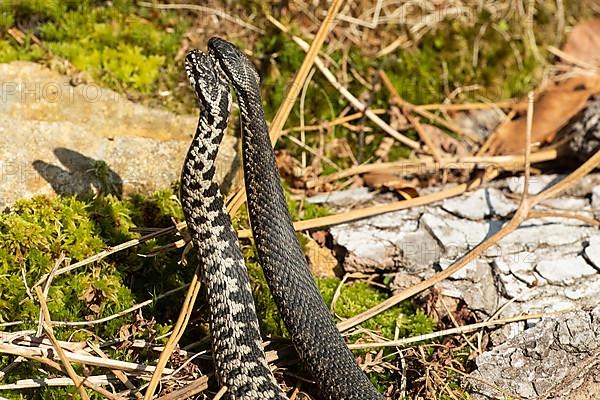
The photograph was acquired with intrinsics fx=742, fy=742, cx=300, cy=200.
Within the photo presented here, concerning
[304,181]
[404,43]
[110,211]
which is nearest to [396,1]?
[404,43]

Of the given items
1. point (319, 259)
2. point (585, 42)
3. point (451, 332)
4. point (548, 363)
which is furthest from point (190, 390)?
point (585, 42)

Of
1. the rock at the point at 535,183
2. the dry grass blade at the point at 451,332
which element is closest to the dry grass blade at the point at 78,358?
the dry grass blade at the point at 451,332

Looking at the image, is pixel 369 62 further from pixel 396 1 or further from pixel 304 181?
pixel 304 181

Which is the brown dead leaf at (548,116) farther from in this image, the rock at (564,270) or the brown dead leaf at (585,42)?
the rock at (564,270)

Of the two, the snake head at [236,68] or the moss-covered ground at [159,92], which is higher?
the snake head at [236,68]

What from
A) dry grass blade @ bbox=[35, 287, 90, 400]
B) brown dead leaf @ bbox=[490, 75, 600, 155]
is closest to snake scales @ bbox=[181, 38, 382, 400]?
dry grass blade @ bbox=[35, 287, 90, 400]

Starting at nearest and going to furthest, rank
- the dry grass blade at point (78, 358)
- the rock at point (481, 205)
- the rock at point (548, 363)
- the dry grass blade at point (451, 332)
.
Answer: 1. the dry grass blade at point (78, 358)
2. the rock at point (548, 363)
3. the dry grass blade at point (451, 332)
4. the rock at point (481, 205)
